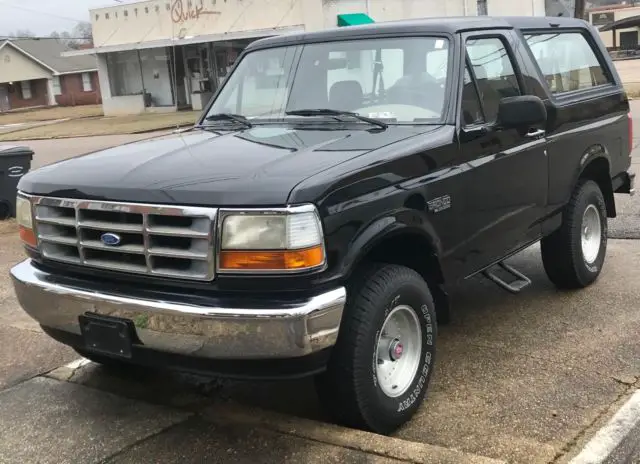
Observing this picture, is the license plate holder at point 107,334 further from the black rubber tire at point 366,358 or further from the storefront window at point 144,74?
the storefront window at point 144,74

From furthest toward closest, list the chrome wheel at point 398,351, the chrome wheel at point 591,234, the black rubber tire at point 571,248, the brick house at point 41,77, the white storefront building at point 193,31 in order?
the brick house at point 41,77 < the white storefront building at point 193,31 < the chrome wheel at point 591,234 < the black rubber tire at point 571,248 < the chrome wheel at point 398,351

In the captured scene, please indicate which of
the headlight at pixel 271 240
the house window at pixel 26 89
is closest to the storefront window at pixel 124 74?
the house window at pixel 26 89

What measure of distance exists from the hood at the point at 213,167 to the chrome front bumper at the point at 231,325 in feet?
1.44

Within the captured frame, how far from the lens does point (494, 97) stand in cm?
468

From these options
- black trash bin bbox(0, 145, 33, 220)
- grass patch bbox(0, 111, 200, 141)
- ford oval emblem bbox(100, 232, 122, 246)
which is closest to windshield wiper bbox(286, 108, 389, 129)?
ford oval emblem bbox(100, 232, 122, 246)

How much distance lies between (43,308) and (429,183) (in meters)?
2.00

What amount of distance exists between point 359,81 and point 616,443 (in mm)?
2408

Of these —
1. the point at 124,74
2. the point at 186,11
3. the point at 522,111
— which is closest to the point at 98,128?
the point at 186,11

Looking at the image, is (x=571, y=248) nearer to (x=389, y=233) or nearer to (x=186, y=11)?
(x=389, y=233)

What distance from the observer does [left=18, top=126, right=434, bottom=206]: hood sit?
3170 millimetres

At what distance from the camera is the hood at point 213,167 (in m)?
3.17

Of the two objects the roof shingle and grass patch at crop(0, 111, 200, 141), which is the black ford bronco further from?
the roof shingle

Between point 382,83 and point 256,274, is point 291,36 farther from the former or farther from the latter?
point 256,274

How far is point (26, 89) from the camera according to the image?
63.0 metres
